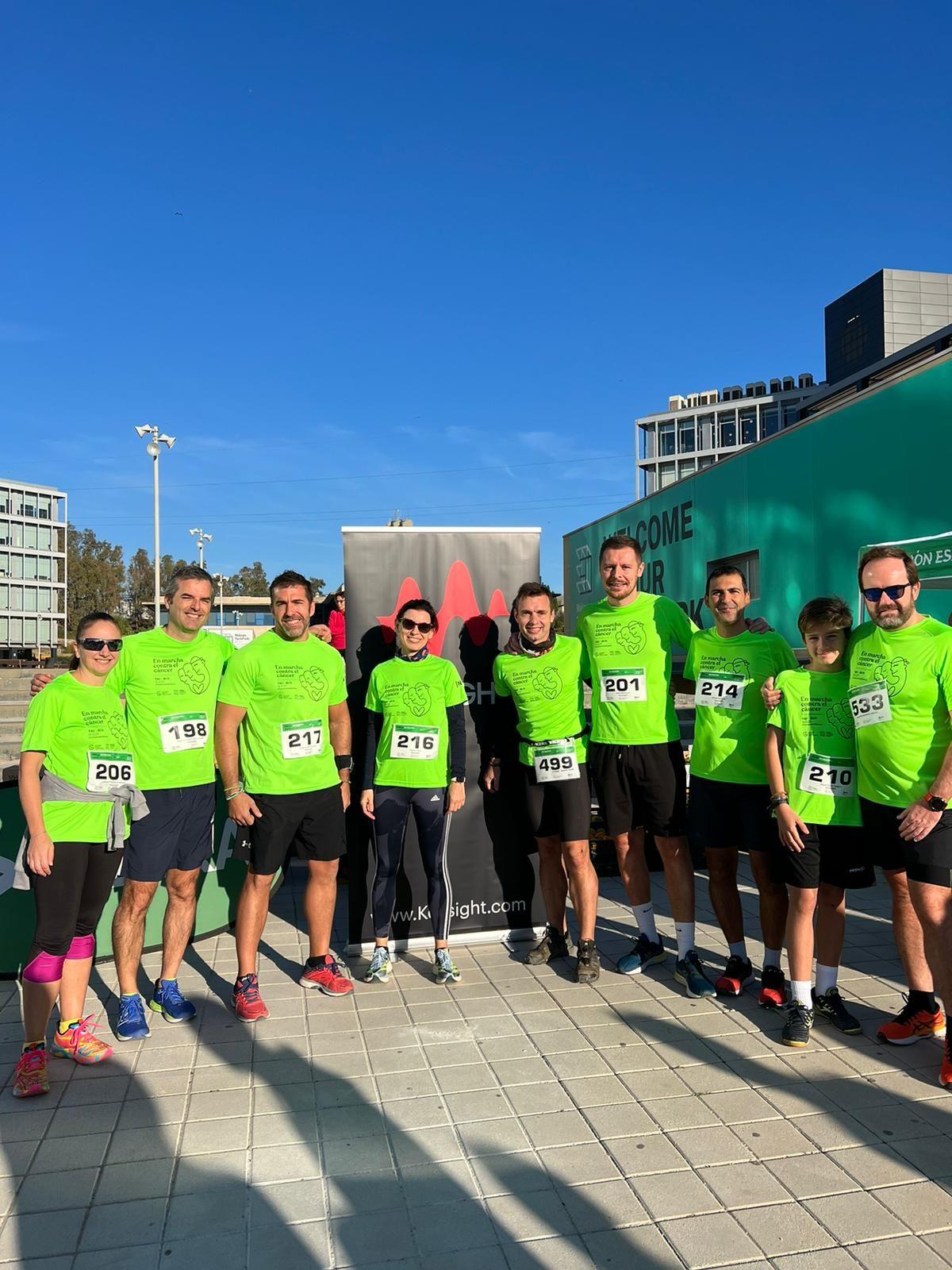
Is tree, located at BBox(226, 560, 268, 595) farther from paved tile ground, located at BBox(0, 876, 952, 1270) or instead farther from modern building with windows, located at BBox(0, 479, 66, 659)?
paved tile ground, located at BBox(0, 876, 952, 1270)

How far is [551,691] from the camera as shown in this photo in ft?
14.1

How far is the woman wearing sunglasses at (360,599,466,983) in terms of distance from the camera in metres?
4.25

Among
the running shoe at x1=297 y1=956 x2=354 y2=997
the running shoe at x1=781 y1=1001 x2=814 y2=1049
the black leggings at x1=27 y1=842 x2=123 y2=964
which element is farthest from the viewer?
the running shoe at x1=297 y1=956 x2=354 y2=997

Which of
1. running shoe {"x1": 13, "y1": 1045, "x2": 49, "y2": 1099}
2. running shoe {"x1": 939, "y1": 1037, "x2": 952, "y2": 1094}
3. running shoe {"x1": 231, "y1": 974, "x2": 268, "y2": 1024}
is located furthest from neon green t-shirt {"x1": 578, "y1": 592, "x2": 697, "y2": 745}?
running shoe {"x1": 13, "y1": 1045, "x2": 49, "y2": 1099}

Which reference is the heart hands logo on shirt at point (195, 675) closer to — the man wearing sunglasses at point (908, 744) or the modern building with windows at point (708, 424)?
the man wearing sunglasses at point (908, 744)

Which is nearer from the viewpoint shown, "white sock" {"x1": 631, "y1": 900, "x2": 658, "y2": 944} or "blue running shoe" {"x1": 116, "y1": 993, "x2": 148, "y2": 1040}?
"blue running shoe" {"x1": 116, "y1": 993, "x2": 148, "y2": 1040}

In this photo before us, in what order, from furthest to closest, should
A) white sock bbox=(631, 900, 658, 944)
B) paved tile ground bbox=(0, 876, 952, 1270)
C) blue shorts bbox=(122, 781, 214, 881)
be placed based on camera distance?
white sock bbox=(631, 900, 658, 944) → blue shorts bbox=(122, 781, 214, 881) → paved tile ground bbox=(0, 876, 952, 1270)

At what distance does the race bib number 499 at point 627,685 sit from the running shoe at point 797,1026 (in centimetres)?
148

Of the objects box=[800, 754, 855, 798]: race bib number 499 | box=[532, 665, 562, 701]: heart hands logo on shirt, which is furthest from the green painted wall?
box=[532, 665, 562, 701]: heart hands logo on shirt

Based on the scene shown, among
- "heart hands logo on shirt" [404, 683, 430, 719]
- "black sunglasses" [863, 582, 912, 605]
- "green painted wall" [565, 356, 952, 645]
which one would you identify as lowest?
"heart hands logo on shirt" [404, 683, 430, 719]

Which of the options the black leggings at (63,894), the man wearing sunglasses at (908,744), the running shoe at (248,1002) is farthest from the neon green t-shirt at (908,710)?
the black leggings at (63,894)

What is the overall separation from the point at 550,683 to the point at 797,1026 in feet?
6.01

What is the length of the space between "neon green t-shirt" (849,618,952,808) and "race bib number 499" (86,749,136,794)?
2966mm

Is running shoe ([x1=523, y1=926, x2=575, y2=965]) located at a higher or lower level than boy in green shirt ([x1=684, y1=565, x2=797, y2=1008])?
lower
